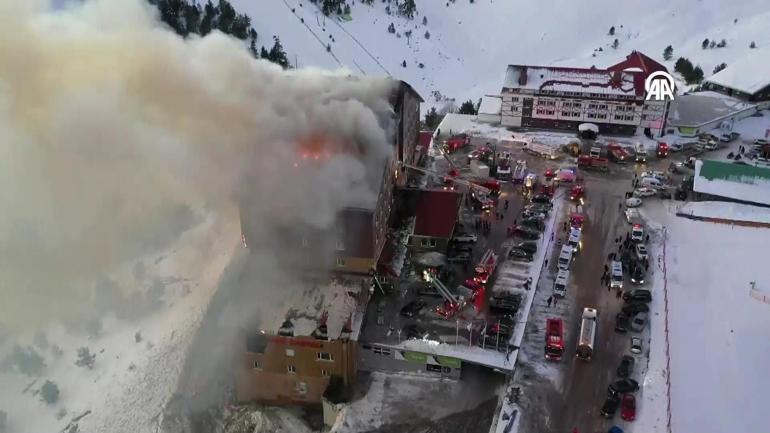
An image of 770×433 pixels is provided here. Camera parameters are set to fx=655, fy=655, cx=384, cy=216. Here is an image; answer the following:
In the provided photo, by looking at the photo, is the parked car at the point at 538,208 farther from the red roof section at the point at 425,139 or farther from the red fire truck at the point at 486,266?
the red roof section at the point at 425,139

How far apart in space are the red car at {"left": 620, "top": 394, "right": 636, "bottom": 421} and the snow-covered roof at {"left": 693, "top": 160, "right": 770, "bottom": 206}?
22.0 meters

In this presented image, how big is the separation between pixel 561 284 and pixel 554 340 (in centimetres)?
490

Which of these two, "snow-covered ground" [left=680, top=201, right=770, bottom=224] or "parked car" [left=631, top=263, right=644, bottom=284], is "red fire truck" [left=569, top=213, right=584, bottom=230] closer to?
"parked car" [left=631, top=263, right=644, bottom=284]

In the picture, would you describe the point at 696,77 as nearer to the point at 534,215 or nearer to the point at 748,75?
the point at 748,75

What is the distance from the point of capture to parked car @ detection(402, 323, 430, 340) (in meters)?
32.2

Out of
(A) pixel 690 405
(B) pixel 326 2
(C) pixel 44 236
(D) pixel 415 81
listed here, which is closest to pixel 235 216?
(C) pixel 44 236

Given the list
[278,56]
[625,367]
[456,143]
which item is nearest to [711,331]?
[625,367]

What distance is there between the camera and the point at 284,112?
36.7 m

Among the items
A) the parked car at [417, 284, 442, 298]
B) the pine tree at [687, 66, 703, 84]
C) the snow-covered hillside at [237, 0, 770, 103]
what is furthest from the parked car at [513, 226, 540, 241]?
the snow-covered hillside at [237, 0, 770, 103]

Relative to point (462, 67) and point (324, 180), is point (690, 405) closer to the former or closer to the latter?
point (324, 180)

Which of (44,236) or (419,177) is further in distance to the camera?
(419,177)

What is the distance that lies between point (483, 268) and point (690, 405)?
12252mm

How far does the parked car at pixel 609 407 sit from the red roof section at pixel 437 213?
13493 millimetres

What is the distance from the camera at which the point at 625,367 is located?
3072cm
